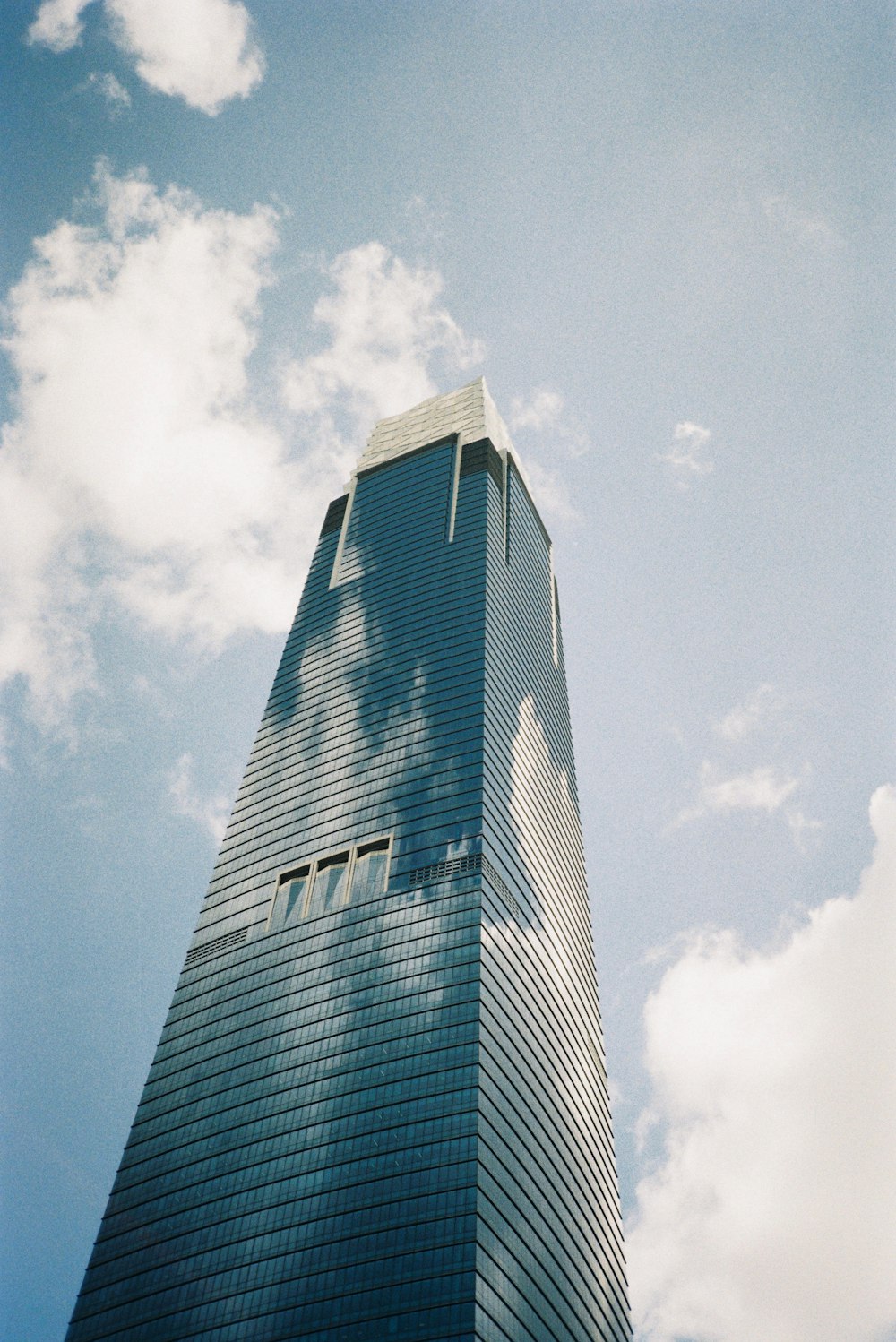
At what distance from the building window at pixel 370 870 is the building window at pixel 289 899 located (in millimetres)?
7833

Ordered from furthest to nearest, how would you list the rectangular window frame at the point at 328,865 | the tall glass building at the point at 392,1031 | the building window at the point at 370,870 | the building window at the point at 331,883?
the rectangular window frame at the point at 328,865, the building window at the point at 331,883, the building window at the point at 370,870, the tall glass building at the point at 392,1031

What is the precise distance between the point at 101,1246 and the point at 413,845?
176 ft

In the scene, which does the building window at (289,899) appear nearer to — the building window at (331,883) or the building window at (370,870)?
the building window at (331,883)

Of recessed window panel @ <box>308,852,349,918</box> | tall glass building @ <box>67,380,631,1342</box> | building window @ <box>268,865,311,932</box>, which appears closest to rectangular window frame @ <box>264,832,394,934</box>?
building window @ <box>268,865,311,932</box>

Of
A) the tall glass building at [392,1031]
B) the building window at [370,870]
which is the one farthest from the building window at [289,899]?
the building window at [370,870]

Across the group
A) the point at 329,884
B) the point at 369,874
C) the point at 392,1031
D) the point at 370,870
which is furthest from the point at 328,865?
the point at 392,1031

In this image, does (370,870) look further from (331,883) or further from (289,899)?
(289,899)

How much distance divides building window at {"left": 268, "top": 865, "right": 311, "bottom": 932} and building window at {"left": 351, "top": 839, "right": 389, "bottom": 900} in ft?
25.7

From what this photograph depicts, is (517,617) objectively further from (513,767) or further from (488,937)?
(488,937)

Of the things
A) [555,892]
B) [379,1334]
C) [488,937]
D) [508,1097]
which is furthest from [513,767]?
[379,1334]

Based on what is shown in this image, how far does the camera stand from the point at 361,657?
16388 cm

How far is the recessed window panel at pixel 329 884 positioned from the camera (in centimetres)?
13050

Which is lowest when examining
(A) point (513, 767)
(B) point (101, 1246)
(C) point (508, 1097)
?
(B) point (101, 1246)

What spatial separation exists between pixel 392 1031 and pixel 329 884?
999 inches
